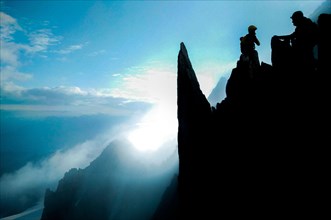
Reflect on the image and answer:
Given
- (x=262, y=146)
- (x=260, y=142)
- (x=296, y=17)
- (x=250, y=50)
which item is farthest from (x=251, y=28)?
(x=262, y=146)

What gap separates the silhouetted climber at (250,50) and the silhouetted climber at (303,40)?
3399 millimetres

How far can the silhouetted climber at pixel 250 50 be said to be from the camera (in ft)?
68.1

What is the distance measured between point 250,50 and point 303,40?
471 cm

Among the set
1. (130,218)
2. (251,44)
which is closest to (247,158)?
(251,44)

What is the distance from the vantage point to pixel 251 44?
69.5 feet

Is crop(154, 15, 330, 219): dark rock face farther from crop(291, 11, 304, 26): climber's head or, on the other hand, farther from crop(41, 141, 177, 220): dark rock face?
crop(41, 141, 177, 220): dark rock face

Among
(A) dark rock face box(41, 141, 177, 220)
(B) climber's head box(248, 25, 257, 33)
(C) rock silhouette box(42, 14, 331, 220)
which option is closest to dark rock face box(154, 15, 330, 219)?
A: (C) rock silhouette box(42, 14, 331, 220)

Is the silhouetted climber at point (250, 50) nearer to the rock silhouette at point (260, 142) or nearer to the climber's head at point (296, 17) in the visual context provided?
the rock silhouette at point (260, 142)

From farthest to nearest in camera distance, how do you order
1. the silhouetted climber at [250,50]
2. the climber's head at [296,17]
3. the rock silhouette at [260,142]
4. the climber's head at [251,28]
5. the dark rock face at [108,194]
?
the dark rock face at [108,194], the silhouetted climber at [250,50], the climber's head at [251,28], the climber's head at [296,17], the rock silhouette at [260,142]

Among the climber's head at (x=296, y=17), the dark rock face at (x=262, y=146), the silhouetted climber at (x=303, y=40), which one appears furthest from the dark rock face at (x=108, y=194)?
the climber's head at (x=296, y=17)

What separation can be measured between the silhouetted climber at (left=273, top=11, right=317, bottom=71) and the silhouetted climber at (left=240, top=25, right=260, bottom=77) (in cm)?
340

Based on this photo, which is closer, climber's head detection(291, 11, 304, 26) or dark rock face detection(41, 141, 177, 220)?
climber's head detection(291, 11, 304, 26)

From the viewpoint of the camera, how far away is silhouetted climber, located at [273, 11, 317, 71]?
1672 centimetres

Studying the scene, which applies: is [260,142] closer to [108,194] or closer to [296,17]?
[296,17]
